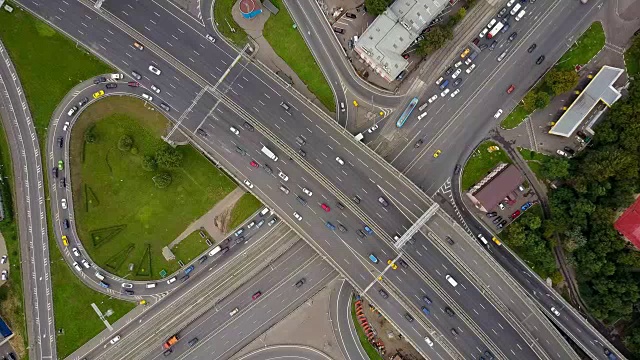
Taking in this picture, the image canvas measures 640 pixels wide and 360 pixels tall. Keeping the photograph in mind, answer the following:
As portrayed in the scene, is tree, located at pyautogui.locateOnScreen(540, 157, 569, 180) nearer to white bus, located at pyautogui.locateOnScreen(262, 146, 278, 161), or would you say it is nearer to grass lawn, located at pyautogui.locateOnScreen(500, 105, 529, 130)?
grass lawn, located at pyautogui.locateOnScreen(500, 105, 529, 130)

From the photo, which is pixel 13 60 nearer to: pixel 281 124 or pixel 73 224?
pixel 73 224

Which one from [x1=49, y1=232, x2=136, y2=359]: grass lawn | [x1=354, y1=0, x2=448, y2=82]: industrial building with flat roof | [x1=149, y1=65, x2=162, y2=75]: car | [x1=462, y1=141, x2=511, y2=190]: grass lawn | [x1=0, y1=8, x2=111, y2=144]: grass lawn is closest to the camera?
[x1=354, y1=0, x2=448, y2=82]: industrial building with flat roof

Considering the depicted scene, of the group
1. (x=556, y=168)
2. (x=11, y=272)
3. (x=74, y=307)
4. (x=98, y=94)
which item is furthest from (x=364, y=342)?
(x=98, y=94)

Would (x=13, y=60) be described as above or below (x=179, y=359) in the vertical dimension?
above

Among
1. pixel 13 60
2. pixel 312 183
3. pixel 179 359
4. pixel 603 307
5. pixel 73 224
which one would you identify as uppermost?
pixel 603 307

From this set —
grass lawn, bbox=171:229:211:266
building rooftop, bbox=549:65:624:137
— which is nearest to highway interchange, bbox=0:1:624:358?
grass lawn, bbox=171:229:211:266

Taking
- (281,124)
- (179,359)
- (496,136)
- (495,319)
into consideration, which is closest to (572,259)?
(495,319)

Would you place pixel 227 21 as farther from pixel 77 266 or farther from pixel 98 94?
pixel 77 266
